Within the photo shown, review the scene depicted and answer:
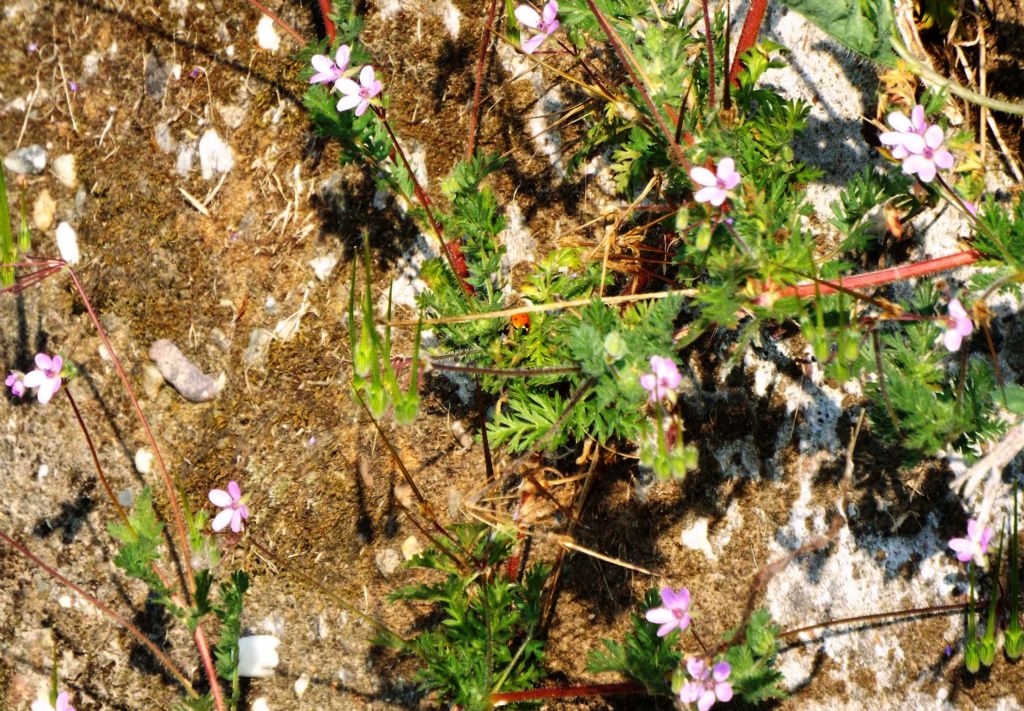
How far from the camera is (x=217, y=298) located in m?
Answer: 2.79

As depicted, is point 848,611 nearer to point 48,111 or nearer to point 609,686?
point 609,686

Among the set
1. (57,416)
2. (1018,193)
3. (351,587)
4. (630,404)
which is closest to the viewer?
(630,404)

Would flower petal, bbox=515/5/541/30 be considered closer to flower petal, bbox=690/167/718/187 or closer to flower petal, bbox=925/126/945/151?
flower petal, bbox=690/167/718/187

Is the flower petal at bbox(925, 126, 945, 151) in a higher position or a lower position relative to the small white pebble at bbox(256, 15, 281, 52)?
lower

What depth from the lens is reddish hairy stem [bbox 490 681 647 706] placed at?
2.39 metres

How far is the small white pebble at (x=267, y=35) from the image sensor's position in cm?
276

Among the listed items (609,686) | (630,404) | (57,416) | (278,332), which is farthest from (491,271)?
(57,416)

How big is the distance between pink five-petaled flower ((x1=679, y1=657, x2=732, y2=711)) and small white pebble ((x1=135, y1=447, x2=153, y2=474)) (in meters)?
1.75

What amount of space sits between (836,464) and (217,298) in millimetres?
1877

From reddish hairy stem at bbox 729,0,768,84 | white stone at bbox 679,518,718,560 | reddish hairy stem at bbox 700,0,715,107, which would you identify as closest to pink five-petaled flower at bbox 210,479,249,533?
white stone at bbox 679,518,718,560

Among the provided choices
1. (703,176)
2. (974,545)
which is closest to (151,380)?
(703,176)

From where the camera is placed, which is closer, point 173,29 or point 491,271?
point 491,271

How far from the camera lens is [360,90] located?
2.18 metres

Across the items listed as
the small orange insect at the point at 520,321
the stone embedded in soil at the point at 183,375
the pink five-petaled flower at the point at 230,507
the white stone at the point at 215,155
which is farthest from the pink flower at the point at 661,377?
the white stone at the point at 215,155
